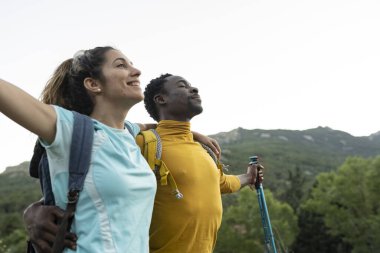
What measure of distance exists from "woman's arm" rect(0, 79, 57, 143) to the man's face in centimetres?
182

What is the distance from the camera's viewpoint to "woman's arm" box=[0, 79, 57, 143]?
181 centimetres

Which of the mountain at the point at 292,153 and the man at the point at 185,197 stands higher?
the mountain at the point at 292,153

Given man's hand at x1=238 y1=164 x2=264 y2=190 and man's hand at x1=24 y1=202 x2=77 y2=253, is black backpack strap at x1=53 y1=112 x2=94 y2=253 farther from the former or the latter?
man's hand at x1=238 y1=164 x2=264 y2=190

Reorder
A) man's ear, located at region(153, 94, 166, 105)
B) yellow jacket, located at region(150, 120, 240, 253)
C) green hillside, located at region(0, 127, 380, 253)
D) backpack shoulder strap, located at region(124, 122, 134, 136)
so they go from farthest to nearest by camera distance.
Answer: green hillside, located at region(0, 127, 380, 253) → man's ear, located at region(153, 94, 166, 105) → yellow jacket, located at region(150, 120, 240, 253) → backpack shoulder strap, located at region(124, 122, 134, 136)

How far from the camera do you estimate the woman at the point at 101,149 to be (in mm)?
1966

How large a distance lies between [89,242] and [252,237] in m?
36.5

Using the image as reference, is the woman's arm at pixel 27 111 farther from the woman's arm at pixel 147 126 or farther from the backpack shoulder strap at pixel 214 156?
the backpack shoulder strap at pixel 214 156

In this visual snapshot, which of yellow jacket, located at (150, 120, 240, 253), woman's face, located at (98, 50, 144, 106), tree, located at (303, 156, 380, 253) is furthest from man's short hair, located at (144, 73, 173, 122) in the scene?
tree, located at (303, 156, 380, 253)

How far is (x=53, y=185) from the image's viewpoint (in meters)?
2.09

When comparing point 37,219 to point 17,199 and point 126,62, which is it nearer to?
point 126,62

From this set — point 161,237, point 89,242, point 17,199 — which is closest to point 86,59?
point 89,242

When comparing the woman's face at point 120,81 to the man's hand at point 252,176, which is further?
the man's hand at point 252,176

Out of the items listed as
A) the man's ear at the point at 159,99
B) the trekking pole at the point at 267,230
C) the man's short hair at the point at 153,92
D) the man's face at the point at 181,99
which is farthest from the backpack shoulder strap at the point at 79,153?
the trekking pole at the point at 267,230

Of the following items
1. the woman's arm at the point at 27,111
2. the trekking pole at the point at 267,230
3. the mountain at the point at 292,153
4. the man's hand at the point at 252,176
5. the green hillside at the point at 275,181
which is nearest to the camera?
the woman's arm at the point at 27,111
